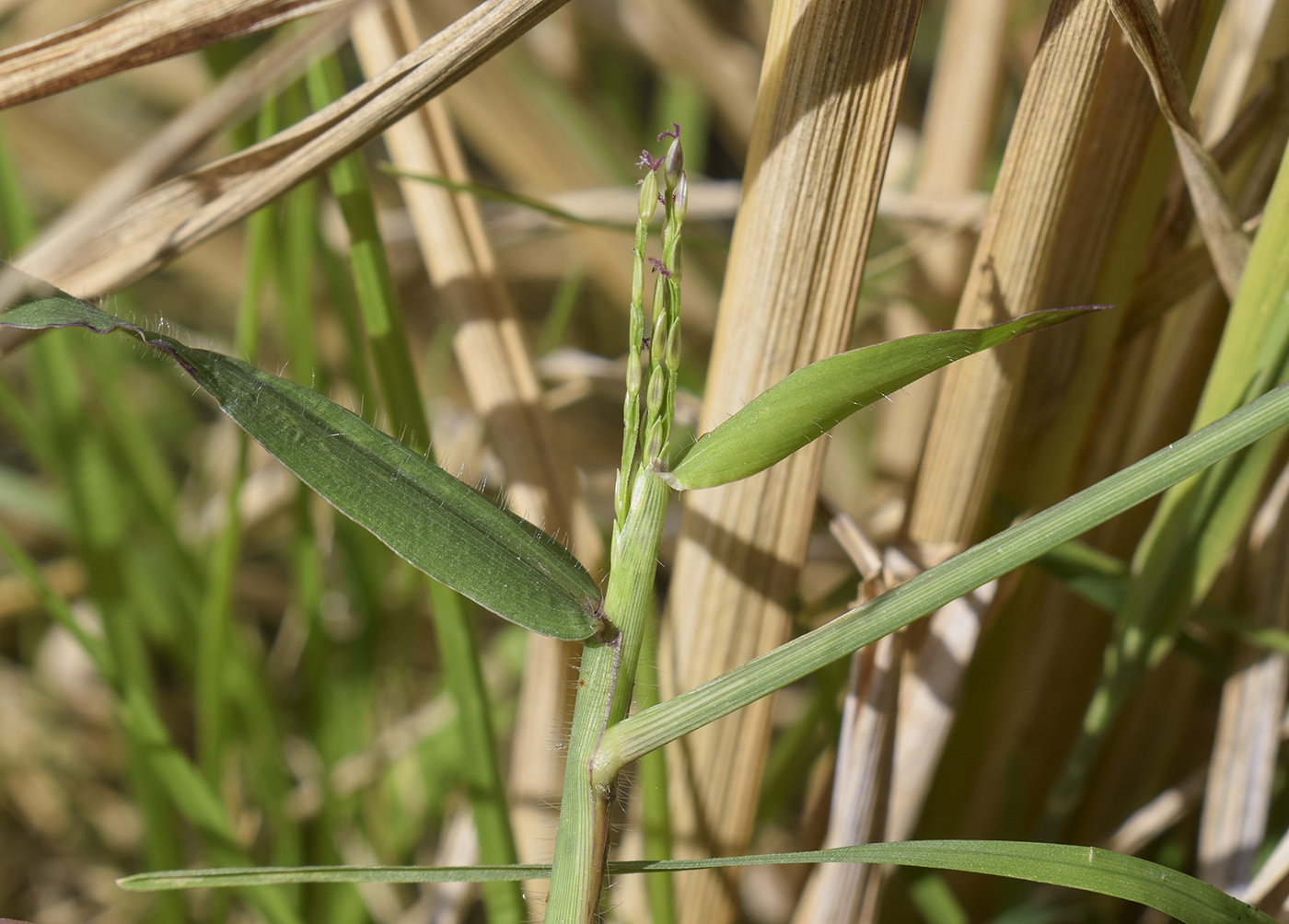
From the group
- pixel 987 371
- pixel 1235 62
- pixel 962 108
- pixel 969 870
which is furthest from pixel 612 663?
pixel 962 108

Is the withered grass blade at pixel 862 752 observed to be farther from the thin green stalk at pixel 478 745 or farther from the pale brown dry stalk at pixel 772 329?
the thin green stalk at pixel 478 745

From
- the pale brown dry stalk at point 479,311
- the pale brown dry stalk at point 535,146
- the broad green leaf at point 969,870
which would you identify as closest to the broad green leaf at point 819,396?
the broad green leaf at point 969,870

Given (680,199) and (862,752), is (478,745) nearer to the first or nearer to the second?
(862,752)

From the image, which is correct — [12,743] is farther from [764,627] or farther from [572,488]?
[764,627]

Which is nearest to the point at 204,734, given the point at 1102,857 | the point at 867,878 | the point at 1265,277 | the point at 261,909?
the point at 261,909

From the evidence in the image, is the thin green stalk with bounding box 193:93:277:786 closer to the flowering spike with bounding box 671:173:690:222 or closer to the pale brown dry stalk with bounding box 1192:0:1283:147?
the flowering spike with bounding box 671:173:690:222
